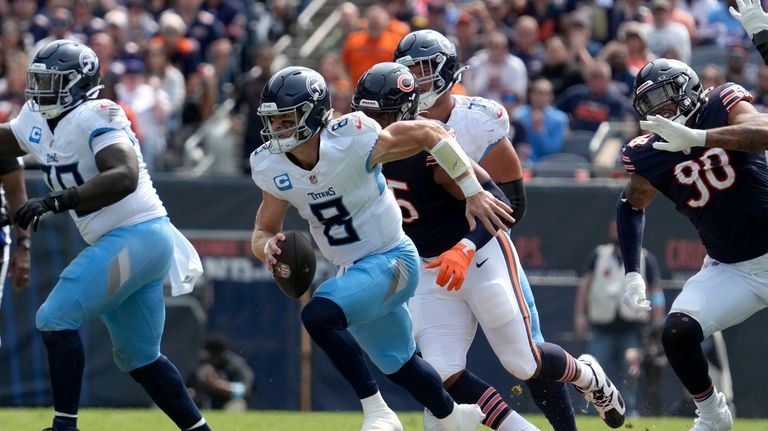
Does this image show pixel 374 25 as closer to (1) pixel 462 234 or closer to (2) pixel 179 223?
(2) pixel 179 223

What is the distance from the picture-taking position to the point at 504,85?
12.8m

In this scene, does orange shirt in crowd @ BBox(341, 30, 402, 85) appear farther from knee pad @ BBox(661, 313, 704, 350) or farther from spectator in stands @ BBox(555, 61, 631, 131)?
knee pad @ BBox(661, 313, 704, 350)

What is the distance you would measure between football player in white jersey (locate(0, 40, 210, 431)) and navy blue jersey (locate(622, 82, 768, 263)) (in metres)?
2.48

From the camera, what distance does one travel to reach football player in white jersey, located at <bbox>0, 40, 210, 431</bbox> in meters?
6.05

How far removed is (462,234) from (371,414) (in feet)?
3.65

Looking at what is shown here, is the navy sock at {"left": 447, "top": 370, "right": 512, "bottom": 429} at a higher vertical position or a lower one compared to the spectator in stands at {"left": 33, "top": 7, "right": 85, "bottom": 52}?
higher

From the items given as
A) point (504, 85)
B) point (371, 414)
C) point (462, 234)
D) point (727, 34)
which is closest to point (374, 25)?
point (504, 85)

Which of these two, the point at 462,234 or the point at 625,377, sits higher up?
the point at 462,234

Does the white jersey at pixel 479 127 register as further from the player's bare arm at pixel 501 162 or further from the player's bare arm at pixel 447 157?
the player's bare arm at pixel 447 157

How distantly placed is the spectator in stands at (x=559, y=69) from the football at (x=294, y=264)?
7.57 metres

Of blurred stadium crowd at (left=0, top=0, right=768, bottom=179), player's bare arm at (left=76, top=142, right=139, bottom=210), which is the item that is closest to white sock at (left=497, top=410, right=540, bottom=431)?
player's bare arm at (left=76, top=142, right=139, bottom=210)

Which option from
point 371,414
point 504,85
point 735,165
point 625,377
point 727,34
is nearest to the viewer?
point 371,414

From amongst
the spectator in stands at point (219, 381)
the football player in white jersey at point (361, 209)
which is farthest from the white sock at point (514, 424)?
the spectator in stands at point (219, 381)

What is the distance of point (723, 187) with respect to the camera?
21.6 ft
